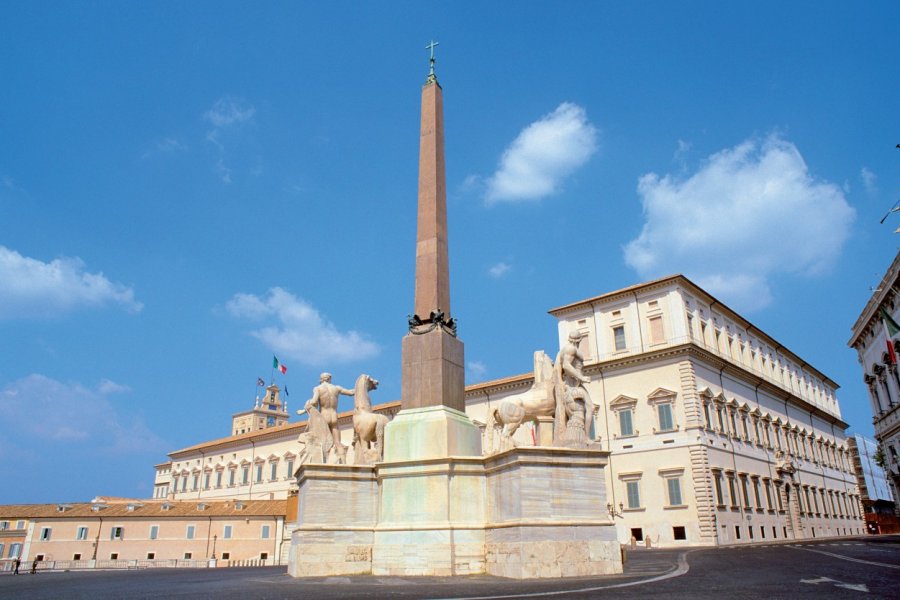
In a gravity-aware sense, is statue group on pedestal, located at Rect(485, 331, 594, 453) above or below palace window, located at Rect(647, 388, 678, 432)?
below

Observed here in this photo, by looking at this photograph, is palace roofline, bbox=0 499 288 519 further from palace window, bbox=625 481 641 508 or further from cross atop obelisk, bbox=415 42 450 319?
cross atop obelisk, bbox=415 42 450 319

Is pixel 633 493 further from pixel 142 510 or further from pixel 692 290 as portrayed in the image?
pixel 142 510

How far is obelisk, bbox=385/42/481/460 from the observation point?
11.8 metres

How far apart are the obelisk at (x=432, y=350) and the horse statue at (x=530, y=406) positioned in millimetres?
600

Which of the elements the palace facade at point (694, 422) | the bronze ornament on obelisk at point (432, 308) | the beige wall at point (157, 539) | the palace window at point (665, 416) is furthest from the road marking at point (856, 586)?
the beige wall at point (157, 539)

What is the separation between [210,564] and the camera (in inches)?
1588

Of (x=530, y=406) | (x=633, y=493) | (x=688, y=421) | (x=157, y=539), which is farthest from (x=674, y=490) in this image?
(x=157, y=539)

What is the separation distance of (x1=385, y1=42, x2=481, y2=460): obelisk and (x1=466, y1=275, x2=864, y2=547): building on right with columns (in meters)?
19.1

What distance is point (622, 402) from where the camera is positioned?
37.8m

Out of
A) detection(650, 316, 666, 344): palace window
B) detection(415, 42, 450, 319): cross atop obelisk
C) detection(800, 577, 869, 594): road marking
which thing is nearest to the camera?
detection(800, 577, 869, 594): road marking

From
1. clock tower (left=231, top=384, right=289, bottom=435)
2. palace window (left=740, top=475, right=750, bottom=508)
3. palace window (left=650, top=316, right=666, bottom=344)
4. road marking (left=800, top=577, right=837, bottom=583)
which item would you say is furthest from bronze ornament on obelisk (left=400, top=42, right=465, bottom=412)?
clock tower (left=231, top=384, right=289, bottom=435)

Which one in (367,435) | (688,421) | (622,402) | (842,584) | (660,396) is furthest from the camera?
(622,402)

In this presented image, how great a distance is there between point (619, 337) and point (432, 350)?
1138 inches

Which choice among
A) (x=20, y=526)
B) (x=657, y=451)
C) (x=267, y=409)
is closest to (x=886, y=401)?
(x=657, y=451)
